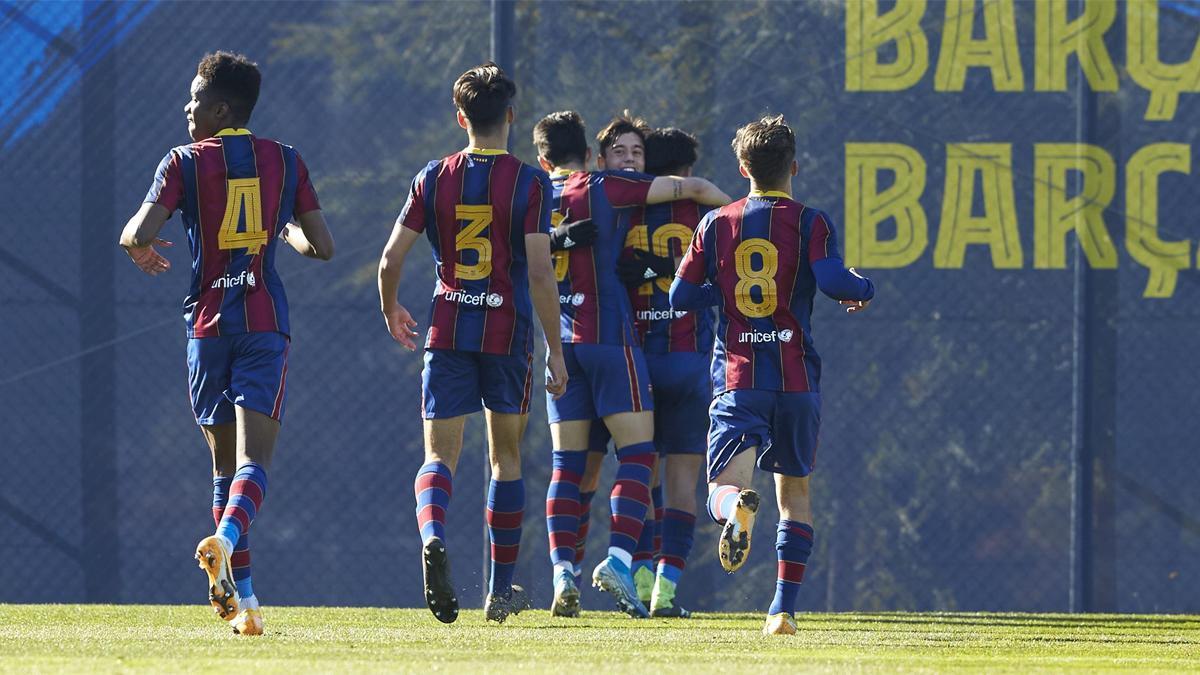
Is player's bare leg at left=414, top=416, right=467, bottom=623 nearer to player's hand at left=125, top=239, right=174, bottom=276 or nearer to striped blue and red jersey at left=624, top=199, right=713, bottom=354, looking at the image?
player's hand at left=125, top=239, right=174, bottom=276

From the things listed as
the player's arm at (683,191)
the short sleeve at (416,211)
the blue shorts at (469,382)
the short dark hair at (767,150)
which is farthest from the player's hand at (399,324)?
the player's arm at (683,191)

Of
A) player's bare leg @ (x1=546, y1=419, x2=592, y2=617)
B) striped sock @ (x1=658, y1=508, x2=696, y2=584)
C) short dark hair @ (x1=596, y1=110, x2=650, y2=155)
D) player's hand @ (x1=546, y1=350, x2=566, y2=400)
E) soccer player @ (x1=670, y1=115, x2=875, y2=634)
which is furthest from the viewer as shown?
short dark hair @ (x1=596, y1=110, x2=650, y2=155)

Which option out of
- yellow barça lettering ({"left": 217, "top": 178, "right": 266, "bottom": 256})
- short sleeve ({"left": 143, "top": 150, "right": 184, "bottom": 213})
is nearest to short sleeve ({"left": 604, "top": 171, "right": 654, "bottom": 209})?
yellow barça lettering ({"left": 217, "top": 178, "right": 266, "bottom": 256})

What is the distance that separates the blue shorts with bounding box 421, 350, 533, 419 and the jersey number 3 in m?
0.73

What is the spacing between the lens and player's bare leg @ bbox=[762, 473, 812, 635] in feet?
18.3

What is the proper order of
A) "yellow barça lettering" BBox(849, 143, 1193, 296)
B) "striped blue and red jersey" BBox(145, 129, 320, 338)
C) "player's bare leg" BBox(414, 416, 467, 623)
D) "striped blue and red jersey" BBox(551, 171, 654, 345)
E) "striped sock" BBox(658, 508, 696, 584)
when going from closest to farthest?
1. "striped blue and red jersey" BBox(145, 129, 320, 338)
2. "player's bare leg" BBox(414, 416, 467, 623)
3. "striped blue and red jersey" BBox(551, 171, 654, 345)
4. "striped sock" BBox(658, 508, 696, 584)
5. "yellow barça lettering" BBox(849, 143, 1193, 296)

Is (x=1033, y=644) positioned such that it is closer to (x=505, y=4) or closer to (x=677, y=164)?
(x=677, y=164)

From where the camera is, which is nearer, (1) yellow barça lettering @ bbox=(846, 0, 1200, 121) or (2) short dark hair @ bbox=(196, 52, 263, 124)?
(2) short dark hair @ bbox=(196, 52, 263, 124)

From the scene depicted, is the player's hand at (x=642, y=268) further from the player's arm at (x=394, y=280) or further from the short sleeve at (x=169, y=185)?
the short sleeve at (x=169, y=185)

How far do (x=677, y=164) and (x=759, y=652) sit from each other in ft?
8.20

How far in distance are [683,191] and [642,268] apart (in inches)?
12.2

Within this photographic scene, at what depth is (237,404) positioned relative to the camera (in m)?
5.23

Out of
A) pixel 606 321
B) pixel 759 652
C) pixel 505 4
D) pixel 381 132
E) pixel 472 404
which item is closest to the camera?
pixel 759 652

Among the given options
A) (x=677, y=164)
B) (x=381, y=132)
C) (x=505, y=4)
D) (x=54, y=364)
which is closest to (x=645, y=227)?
(x=677, y=164)
